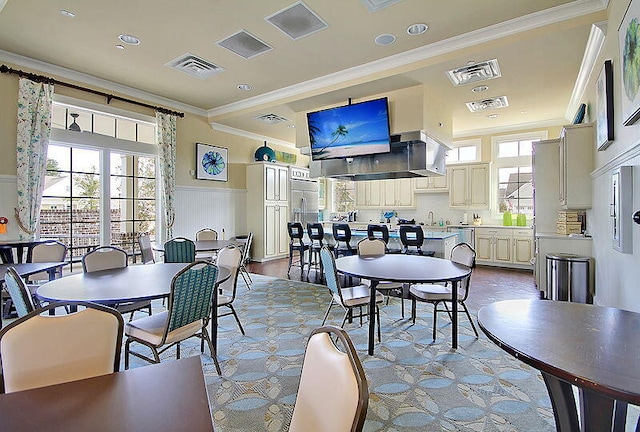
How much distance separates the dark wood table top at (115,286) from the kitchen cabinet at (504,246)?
6287 millimetres

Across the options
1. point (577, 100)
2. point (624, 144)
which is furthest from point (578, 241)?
point (577, 100)

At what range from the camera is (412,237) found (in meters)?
5.16

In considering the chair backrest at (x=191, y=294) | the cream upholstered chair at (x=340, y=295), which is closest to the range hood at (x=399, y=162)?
the cream upholstered chair at (x=340, y=295)

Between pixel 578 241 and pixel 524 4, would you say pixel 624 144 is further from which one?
pixel 578 241

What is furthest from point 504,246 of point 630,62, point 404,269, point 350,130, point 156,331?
point 156,331

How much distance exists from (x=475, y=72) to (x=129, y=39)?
172 inches

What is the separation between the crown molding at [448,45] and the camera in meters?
3.43

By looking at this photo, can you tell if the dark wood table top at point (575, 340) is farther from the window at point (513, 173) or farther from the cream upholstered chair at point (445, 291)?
the window at point (513, 173)

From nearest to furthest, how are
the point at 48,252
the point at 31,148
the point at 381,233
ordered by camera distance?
1. the point at 48,252
2. the point at 31,148
3. the point at 381,233

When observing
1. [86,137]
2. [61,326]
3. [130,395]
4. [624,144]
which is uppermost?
[86,137]

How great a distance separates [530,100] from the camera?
228 inches

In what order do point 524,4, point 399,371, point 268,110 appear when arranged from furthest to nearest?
point 268,110, point 524,4, point 399,371

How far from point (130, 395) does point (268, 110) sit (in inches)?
228

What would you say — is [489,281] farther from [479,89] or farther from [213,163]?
[213,163]
